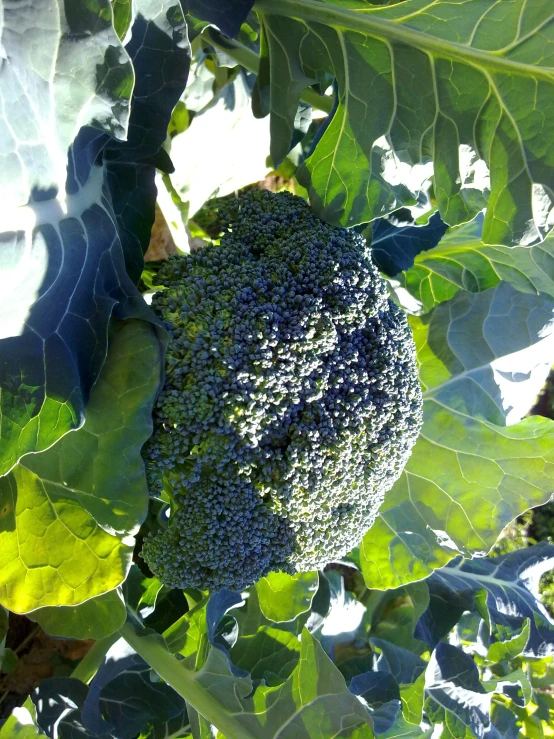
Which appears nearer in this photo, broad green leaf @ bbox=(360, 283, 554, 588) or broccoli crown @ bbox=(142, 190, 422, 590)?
broccoli crown @ bbox=(142, 190, 422, 590)

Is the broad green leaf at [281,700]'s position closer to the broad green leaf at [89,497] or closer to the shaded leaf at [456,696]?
the broad green leaf at [89,497]

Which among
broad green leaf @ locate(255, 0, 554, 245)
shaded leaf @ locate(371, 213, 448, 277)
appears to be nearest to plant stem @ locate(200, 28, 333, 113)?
broad green leaf @ locate(255, 0, 554, 245)

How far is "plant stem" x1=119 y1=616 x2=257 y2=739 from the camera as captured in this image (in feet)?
3.27

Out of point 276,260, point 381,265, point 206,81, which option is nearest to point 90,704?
point 276,260

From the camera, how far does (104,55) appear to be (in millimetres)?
727

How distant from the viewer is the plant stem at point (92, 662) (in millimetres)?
1287

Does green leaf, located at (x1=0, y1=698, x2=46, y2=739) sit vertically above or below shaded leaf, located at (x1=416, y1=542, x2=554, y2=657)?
above

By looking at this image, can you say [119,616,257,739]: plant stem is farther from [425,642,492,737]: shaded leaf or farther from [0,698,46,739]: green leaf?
[425,642,492,737]: shaded leaf

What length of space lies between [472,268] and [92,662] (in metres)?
1.22

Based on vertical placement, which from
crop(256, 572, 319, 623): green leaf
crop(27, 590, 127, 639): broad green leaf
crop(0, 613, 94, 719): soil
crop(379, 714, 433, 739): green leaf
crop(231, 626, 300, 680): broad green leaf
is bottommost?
crop(0, 613, 94, 719): soil

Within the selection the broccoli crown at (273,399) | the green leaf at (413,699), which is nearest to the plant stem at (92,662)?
the broccoli crown at (273,399)

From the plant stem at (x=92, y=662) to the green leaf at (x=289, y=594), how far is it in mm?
351

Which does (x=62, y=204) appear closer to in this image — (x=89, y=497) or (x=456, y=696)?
(x=89, y=497)

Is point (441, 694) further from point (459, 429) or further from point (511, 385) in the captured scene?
point (511, 385)
